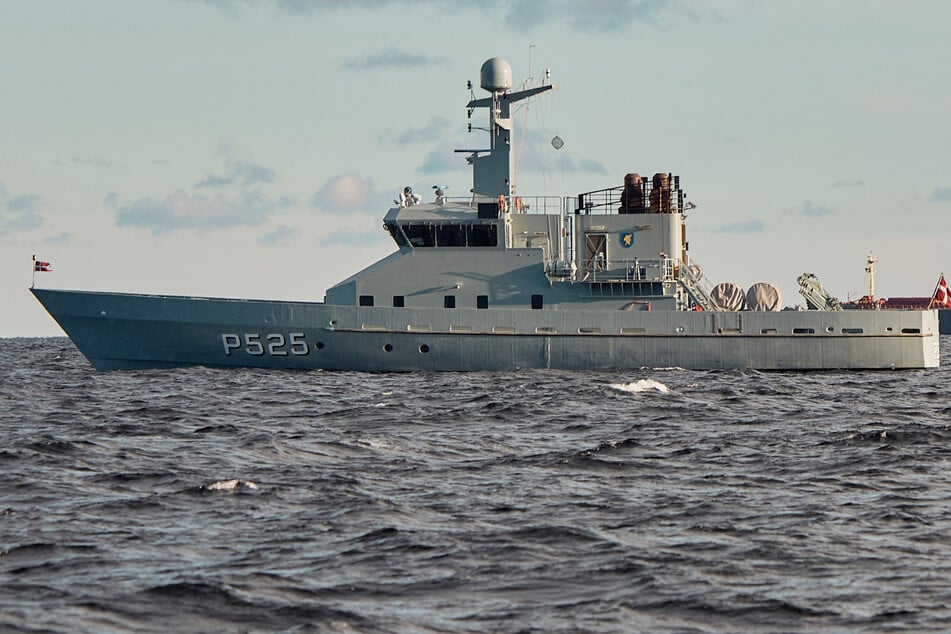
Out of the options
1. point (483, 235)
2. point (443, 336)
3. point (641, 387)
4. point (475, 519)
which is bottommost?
point (475, 519)

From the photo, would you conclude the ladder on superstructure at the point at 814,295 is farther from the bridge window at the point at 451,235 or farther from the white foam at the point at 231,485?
the white foam at the point at 231,485

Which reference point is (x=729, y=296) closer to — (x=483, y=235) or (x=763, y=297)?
(x=763, y=297)

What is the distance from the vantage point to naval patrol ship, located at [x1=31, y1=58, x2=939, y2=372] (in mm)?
35125

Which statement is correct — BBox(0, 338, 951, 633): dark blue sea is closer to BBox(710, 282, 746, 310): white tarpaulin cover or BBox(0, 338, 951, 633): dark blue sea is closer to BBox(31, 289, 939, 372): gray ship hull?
BBox(31, 289, 939, 372): gray ship hull

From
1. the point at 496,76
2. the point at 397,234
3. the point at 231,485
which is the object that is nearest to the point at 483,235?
the point at 397,234

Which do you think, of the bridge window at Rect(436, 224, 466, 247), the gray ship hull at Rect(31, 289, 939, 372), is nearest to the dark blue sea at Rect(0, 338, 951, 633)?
the gray ship hull at Rect(31, 289, 939, 372)

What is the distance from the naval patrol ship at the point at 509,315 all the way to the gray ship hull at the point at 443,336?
1.7 inches

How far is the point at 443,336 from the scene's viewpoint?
35.1 metres

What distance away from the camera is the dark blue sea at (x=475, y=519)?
9891 mm

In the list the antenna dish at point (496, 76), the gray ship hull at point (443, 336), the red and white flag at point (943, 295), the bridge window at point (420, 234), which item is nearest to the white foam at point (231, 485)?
the gray ship hull at point (443, 336)

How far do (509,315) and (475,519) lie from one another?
2196 cm

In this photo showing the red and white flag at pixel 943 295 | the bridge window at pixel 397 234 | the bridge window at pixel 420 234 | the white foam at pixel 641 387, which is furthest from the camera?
the red and white flag at pixel 943 295

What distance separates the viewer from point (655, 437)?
68.1 feet

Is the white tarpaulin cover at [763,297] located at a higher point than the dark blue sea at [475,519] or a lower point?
higher
